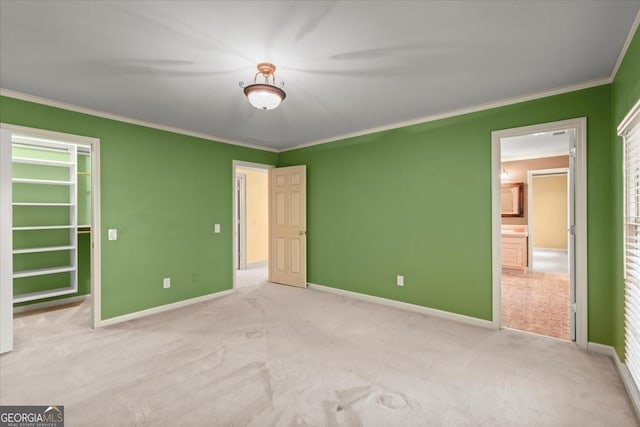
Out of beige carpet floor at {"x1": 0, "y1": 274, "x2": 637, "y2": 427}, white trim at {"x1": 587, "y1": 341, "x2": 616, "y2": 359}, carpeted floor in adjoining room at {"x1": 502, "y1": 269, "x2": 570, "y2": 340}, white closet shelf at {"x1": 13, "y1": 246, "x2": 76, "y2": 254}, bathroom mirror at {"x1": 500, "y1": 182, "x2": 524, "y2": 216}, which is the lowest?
beige carpet floor at {"x1": 0, "y1": 274, "x2": 637, "y2": 427}

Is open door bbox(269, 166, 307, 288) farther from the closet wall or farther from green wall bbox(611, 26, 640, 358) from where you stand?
green wall bbox(611, 26, 640, 358)

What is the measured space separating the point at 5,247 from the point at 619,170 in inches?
207

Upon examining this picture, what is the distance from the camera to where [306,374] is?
2.41 metres

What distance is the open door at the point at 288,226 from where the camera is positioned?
5168 mm

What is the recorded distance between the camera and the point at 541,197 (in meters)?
9.55

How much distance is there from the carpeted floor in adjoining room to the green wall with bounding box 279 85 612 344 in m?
0.50

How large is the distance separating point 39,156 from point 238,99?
3237 mm

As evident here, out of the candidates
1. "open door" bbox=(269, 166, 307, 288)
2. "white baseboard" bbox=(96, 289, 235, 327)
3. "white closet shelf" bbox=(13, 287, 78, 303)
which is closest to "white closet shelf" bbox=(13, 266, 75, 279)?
"white closet shelf" bbox=(13, 287, 78, 303)

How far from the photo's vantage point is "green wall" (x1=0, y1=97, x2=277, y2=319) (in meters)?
3.52

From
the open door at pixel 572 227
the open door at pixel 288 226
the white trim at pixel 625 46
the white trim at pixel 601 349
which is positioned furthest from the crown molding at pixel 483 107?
the white trim at pixel 601 349

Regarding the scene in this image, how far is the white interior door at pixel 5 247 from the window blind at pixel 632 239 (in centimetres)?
482

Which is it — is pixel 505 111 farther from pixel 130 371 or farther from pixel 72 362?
pixel 72 362

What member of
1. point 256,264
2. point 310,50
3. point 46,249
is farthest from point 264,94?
point 256,264

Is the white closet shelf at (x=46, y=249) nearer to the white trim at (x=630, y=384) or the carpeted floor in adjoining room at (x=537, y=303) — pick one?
the carpeted floor in adjoining room at (x=537, y=303)
